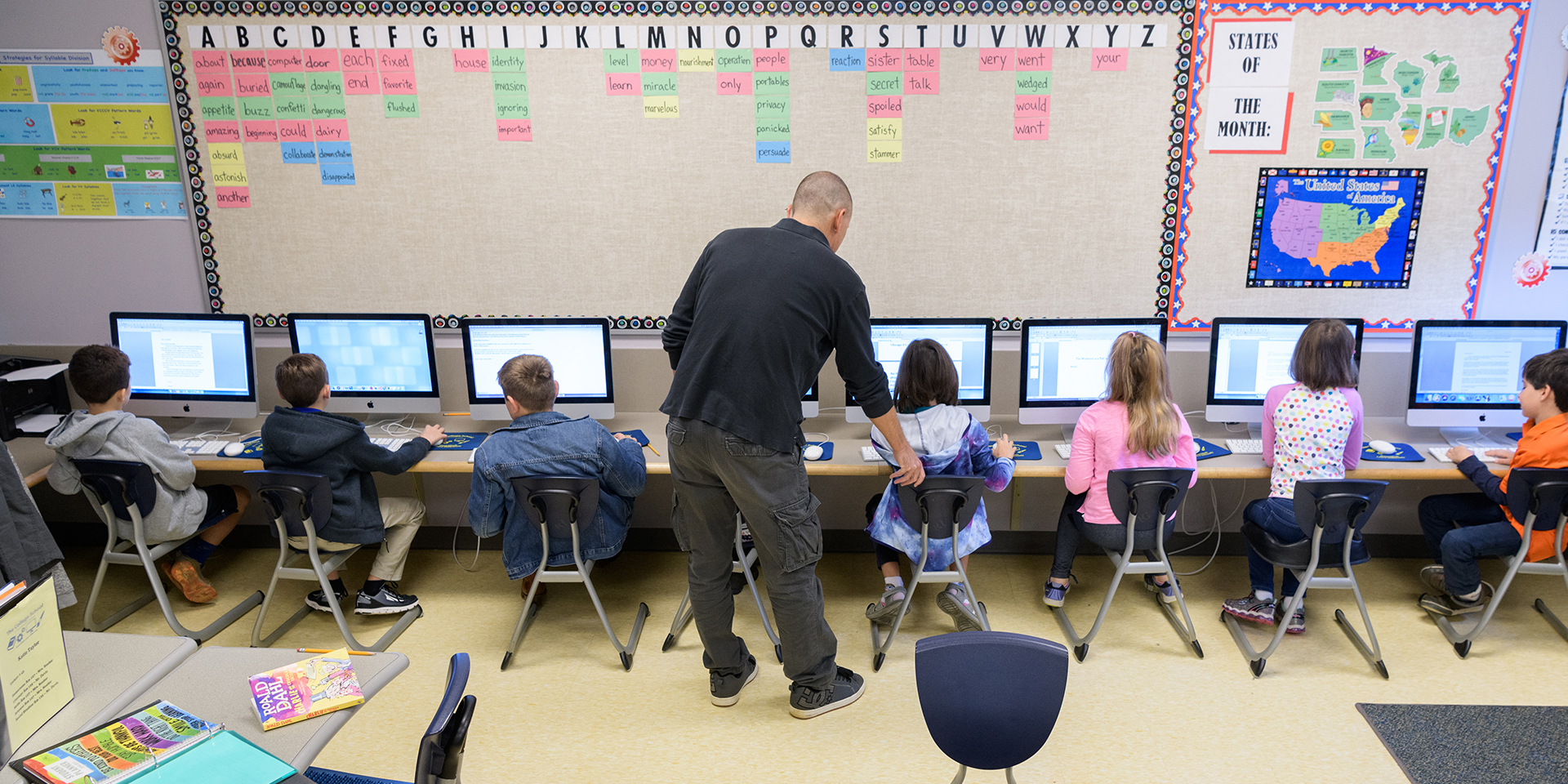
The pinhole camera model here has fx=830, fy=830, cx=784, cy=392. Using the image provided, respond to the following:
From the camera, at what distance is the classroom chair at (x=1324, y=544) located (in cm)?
240

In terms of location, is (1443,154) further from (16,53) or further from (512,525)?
(16,53)

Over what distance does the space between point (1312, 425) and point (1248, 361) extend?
420 millimetres

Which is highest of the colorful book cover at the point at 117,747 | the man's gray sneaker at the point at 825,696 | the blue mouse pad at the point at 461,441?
the blue mouse pad at the point at 461,441

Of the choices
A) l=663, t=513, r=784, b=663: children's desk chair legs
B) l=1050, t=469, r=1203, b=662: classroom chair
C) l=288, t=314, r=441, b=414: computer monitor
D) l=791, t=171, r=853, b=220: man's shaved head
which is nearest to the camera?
l=791, t=171, r=853, b=220: man's shaved head

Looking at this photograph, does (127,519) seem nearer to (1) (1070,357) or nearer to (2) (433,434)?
(2) (433,434)

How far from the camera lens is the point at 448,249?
10.7 ft

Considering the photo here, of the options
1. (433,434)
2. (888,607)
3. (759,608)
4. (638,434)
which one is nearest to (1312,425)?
(888,607)

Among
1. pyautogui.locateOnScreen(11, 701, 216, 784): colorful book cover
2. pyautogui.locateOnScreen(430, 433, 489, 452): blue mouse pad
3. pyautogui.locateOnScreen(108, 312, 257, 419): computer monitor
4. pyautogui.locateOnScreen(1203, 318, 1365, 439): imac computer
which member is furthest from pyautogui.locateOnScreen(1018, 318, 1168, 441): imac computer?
pyautogui.locateOnScreen(108, 312, 257, 419): computer monitor

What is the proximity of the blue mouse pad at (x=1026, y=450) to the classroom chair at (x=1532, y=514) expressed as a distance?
4.42 feet

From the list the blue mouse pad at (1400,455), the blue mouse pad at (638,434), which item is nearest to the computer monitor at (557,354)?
the blue mouse pad at (638,434)

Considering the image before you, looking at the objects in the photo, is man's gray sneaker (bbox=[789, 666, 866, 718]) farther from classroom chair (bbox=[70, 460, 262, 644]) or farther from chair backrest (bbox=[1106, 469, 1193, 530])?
classroom chair (bbox=[70, 460, 262, 644])

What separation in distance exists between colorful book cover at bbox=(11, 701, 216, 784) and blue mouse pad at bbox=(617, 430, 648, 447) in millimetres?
1651

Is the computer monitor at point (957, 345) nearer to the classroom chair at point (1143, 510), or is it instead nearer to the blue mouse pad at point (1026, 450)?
the blue mouse pad at point (1026, 450)

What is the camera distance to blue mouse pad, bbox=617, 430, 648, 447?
2.97 meters
